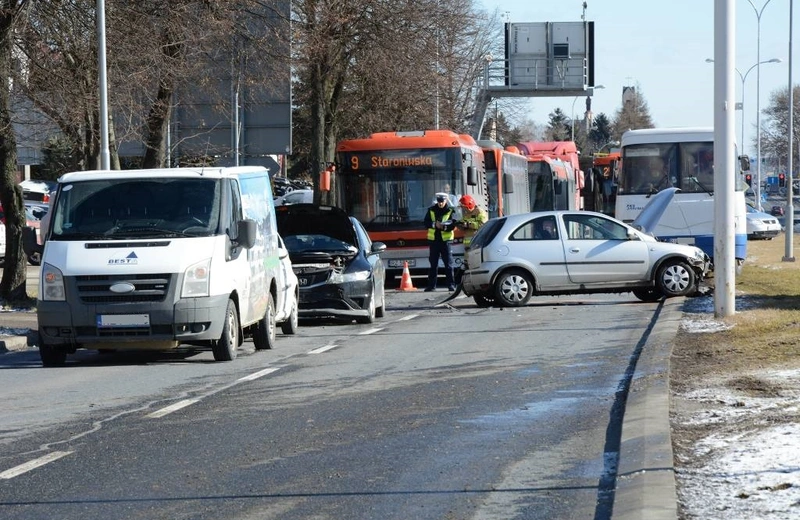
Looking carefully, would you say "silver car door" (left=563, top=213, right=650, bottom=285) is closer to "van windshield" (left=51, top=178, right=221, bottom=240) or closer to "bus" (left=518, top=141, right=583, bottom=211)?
"van windshield" (left=51, top=178, right=221, bottom=240)

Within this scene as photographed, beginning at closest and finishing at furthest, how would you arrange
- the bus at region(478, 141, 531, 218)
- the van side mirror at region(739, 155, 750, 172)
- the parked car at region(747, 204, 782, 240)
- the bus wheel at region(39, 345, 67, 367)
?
the bus wheel at region(39, 345, 67, 367) < the van side mirror at region(739, 155, 750, 172) < the bus at region(478, 141, 531, 218) < the parked car at region(747, 204, 782, 240)

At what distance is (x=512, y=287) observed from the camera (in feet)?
73.6

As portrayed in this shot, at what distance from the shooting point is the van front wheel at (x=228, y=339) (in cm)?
1434

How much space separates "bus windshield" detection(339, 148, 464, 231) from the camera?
28.9 meters

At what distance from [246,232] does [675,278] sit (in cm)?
1004

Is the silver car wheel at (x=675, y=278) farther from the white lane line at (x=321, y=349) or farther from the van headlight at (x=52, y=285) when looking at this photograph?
the van headlight at (x=52, y=285)

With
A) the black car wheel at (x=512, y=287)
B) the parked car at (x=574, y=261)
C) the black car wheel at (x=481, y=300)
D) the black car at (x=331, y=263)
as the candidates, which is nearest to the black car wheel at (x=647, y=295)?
the parked car at (x=574, y=261)

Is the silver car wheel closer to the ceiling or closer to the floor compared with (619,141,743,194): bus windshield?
closer to the floor

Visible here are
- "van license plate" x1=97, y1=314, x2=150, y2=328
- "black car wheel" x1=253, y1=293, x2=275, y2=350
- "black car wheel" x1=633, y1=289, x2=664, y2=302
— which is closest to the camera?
"van license plate" x1=97, y1=314, x2=150, y2=328

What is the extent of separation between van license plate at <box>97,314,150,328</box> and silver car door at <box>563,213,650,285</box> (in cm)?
1014

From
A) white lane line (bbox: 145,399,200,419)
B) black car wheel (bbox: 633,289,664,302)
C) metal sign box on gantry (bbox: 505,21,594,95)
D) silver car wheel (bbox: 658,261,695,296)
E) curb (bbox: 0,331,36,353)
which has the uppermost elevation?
metal sign box on gantry (bbox: 505,21,594,95)

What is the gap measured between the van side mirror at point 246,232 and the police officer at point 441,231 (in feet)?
38.7


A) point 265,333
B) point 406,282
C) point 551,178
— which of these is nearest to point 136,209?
point 265,333

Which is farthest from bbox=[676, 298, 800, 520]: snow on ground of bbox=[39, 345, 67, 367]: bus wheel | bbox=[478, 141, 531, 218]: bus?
bbox=[478, 141, 531, 218]: bus
